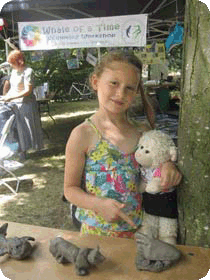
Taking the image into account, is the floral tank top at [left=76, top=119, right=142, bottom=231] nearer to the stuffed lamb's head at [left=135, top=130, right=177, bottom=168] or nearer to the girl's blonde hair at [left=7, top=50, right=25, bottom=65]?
the stuffed lamb's head at [left=135, top=130, right=177, bottom=168]

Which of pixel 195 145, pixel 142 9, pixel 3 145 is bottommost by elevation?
pixel 3 145

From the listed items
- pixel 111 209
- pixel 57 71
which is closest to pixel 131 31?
pixel 111 209

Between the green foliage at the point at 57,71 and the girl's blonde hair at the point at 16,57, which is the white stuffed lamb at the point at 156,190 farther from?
the green foliage at the point at 57,71

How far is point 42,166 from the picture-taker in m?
5.09

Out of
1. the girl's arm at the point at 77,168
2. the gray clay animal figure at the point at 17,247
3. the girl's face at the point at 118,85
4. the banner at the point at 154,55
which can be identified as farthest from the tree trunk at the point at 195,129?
the banner at the point at 154,55

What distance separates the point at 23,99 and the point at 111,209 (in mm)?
3933

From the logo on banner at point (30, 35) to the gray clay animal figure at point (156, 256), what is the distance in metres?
3.98

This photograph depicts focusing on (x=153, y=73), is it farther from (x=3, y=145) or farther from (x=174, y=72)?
(x=3, y=145)

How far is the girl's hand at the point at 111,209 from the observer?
1.05 meters

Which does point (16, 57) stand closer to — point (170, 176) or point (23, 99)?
point (23, 99)

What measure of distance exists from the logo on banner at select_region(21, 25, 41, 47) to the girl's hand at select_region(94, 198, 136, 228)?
150 inches

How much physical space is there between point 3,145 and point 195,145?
129 inches

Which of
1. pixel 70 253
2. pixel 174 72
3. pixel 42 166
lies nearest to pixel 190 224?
pixel 70 253

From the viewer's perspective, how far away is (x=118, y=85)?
116 cm
